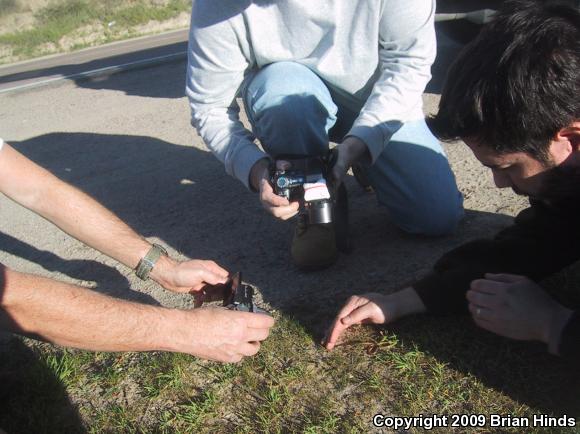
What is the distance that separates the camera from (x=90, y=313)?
176cm

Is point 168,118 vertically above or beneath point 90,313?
beneath

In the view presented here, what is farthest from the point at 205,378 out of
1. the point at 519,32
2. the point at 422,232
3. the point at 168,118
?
the point at 168,118

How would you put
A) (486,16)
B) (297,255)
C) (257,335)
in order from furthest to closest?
1. (486,16)
2. (297,255)
3. (257,335)

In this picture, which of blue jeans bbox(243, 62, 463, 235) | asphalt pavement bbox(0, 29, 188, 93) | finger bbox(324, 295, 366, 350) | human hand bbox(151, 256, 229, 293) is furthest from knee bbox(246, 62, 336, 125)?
asphalt pavement bbox(0, 29, 188, 93)

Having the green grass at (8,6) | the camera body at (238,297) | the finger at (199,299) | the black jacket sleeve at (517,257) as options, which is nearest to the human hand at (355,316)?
the black jacket sleeve at (517,257)

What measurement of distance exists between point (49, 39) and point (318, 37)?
23311 mm

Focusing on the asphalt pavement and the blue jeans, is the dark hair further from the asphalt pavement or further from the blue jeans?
the asphalt pavement

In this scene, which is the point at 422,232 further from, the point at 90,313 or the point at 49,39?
the point at 49,39

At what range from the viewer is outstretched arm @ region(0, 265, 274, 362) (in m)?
1.71

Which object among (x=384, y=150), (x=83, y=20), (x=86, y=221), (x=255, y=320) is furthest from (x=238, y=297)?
(x=83, y=20)

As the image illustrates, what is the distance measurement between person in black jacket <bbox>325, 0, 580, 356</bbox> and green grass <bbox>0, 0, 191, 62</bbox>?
21209 mm

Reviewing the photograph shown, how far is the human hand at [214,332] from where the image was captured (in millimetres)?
1851

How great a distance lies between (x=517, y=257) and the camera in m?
2.21

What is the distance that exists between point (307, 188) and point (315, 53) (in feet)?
3.16
